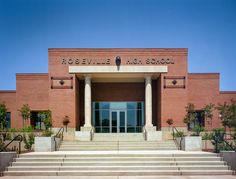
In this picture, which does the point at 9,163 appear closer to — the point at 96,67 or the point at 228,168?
the point at 228,168

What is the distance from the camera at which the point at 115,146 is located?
20625mm

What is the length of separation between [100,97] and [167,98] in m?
8.60

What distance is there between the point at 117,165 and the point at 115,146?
6.66 m

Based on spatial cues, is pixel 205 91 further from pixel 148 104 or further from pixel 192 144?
pixel 192 144

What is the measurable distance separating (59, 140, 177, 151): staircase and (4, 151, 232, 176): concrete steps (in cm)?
494

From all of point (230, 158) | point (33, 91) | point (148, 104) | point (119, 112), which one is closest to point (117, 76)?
point (148, 104)

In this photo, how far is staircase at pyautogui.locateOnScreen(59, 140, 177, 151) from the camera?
2005cm

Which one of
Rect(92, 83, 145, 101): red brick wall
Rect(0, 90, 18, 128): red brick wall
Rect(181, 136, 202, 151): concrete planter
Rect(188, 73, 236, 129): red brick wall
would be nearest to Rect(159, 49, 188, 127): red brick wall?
Rect(188, 73, 236, 129): red brick wall

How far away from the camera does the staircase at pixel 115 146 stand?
20.0 meters

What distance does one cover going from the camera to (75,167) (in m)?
13.7

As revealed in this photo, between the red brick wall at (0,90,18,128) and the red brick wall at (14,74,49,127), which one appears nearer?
the red brick wall at (14,74,49,127)

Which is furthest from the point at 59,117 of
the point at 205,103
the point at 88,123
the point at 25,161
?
the point at 205,103

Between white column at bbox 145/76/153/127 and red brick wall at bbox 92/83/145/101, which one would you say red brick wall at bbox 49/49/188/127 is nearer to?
white column at bbox 145/76/153/127

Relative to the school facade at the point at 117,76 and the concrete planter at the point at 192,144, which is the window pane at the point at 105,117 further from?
the concrete planter at the point at 192,144
